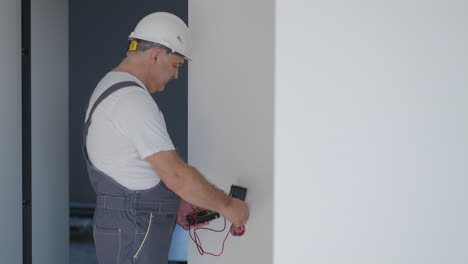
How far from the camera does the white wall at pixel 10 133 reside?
250cm

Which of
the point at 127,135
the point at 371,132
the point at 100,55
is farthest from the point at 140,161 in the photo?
the point at 100,55

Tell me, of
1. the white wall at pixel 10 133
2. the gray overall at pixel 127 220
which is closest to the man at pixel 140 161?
the gray overall at pixel 127 220

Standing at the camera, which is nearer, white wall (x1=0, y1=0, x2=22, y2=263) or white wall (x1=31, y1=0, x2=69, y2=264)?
white wall (x1=0, y1=0, x2=22, y2=263)

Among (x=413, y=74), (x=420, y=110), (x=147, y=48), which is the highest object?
(x=147, y=48)

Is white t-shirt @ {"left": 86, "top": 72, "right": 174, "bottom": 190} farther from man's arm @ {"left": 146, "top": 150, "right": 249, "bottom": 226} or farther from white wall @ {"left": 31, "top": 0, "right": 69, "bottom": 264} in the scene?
white wall @ {"left": 31, "top": 0, "right": 69, "bottom": 264}

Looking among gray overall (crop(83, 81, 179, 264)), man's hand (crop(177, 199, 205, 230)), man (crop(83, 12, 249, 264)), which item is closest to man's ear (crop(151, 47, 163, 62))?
man (crop(83, 12, 249, 264))

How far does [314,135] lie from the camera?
4.80ft

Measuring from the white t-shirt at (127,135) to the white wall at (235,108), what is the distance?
0.21 meters

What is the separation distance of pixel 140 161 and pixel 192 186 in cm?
26

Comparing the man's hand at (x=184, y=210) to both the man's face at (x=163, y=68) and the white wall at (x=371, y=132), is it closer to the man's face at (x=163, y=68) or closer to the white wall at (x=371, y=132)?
the man's face at (x=163, y=68)

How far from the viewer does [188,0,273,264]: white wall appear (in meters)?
1.49

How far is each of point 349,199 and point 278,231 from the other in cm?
23

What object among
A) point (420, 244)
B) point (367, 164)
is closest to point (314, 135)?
point (367, 164)

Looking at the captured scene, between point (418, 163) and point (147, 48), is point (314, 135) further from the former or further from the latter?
point (147, 48)
